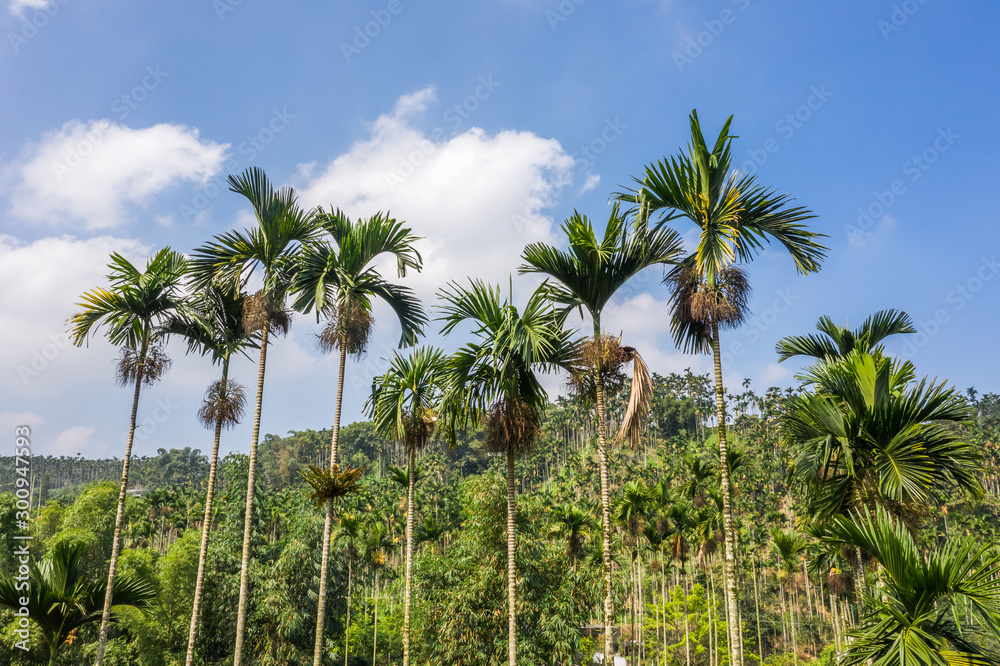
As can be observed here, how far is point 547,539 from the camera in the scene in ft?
85.3

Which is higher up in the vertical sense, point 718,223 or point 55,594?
point 718,223

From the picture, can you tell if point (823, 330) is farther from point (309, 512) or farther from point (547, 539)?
point (309, 512)

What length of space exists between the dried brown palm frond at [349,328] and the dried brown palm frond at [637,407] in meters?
8.05

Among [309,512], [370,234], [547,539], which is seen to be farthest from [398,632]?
[370,234]

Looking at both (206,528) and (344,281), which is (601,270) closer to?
(344,281)

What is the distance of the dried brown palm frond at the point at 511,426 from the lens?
13055mm

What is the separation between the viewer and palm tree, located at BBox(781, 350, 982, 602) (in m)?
9.29

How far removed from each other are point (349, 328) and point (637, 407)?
8591 millimetres

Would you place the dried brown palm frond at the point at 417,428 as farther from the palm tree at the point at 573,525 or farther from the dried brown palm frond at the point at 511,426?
the palm tree at the point at 573,525

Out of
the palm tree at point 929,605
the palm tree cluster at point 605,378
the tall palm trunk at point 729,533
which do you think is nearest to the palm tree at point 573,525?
the palm tree cluster at point 605,378

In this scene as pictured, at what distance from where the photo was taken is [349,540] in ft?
118

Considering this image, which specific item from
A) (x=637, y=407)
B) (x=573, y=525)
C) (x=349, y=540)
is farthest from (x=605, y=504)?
(x=349, y=540)

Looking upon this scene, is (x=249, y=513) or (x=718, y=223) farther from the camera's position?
(x=249, y=513)

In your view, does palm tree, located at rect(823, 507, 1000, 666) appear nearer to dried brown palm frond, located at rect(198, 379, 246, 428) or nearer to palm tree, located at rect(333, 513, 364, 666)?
dried brown palm frond, located at rect(198, 379, 246, 428)
